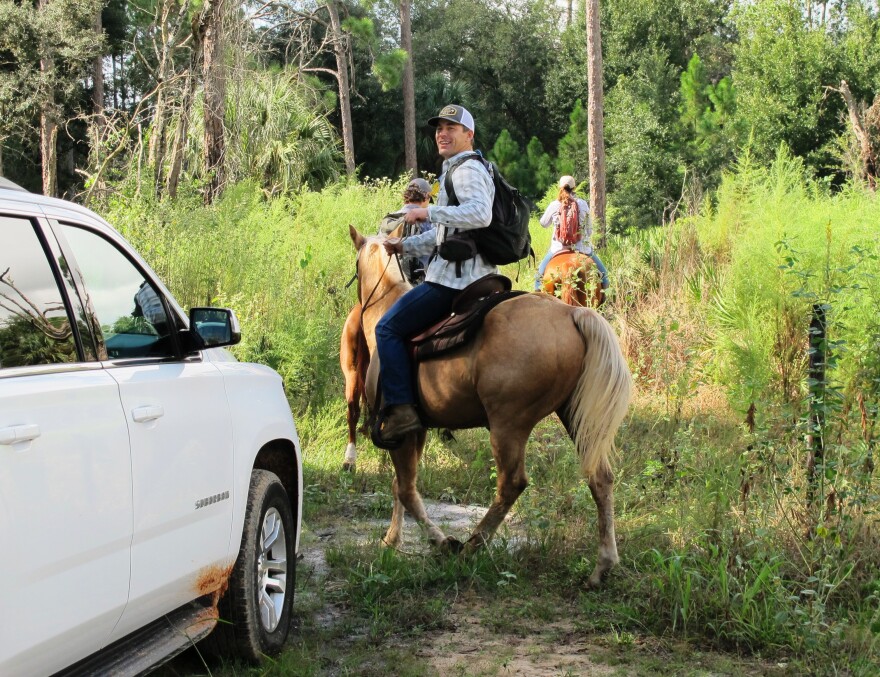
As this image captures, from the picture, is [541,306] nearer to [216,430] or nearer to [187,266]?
[216,430]

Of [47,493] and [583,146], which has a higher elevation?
[583,146]

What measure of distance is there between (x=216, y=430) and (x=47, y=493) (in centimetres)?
121

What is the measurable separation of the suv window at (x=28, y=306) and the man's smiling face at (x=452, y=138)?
302 centimetres

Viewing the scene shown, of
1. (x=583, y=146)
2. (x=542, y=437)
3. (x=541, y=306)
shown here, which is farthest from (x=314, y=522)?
(x=583, y=146)

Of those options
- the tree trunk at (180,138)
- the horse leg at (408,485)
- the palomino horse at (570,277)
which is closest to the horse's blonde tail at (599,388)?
the horse leg at (408,485)

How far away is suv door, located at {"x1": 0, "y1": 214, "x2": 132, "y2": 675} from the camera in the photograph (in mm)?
2643

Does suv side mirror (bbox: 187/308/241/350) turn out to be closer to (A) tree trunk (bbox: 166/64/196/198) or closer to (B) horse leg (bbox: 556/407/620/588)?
(B) horse leg (bbox: 556/407/620/588)

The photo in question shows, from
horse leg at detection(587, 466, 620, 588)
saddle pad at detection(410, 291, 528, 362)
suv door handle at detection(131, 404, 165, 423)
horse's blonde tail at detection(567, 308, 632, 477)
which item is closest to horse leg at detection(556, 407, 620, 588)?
horse leg at detection(587, 466, 620, 588)

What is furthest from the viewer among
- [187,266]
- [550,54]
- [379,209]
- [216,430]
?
[550,54]

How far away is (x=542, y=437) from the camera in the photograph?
8.18 metres

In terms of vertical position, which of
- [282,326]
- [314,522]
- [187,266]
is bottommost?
[314,522]

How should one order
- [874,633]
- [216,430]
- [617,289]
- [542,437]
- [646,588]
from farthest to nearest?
[617,289] → [542,437] → [646,588] → [874,633] → [216,430]

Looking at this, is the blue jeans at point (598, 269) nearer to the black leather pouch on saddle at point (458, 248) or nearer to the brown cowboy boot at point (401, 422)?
the brown cowboy boot at point (401, 422)

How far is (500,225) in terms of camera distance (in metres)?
5.74
